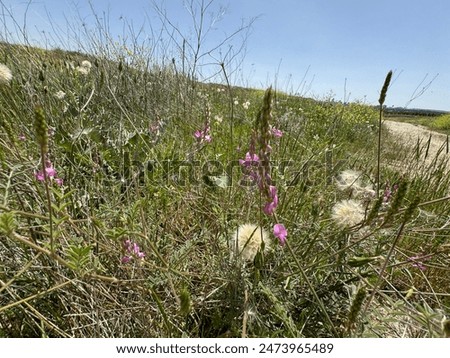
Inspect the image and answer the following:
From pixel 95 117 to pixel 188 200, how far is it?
1.22 meters

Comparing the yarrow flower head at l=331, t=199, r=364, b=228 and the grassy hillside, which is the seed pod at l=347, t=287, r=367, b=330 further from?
the yarrow flower head at l=331, t=199, r=364, b=228

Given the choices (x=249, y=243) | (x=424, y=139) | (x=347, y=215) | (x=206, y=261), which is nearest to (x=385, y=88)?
(x=347, y=215)

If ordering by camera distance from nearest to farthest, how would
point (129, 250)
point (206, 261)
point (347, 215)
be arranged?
point (129, 250) → point (347, 215) → point (206, 261)

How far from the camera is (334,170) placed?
2.16 metres

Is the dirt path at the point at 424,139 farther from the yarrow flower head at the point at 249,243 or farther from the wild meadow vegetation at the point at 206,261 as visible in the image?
the yarrow flower head at the point at 249,243

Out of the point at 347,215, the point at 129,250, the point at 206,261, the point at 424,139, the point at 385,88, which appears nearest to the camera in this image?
the point at 385,88

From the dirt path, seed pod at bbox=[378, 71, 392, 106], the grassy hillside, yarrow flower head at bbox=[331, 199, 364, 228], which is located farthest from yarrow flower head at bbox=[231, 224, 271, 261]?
the dirt path

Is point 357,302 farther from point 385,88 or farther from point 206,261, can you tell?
point 206,261

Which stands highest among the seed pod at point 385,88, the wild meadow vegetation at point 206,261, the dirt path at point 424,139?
the seed pod at point 385,88

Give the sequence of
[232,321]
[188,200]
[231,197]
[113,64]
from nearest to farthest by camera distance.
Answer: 1. [232,321]
2. [231,197]
3. [188,200]
4. [113,64]

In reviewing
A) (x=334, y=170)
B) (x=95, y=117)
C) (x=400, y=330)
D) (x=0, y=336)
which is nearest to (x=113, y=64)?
(x=95, y=117)

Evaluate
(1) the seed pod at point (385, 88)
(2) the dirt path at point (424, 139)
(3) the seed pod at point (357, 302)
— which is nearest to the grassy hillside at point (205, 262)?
(3) the seed pod at point (357, 302)
